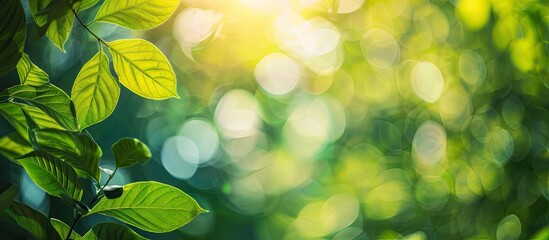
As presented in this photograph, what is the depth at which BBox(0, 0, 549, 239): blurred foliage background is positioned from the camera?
3.79 feet

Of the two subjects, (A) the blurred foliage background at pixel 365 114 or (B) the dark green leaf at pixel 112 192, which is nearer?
(B) the dark green leaf at pixel 112 192

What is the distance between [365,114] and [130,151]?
133 centimetres

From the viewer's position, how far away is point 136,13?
0.88 ft

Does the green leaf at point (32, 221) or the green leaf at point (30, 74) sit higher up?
the green leaf at point (30, 74)

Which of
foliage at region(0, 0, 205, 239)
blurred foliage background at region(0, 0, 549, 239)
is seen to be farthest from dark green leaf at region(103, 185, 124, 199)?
blurred foliage background at region(0, 0, 549, 239)

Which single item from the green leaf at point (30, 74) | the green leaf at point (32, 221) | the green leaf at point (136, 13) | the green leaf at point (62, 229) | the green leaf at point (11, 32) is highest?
the green leaf at point (11, 32)

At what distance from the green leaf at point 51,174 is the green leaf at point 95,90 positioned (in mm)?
22

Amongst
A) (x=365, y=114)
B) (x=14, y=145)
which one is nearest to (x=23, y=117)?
(x=14, y=145)

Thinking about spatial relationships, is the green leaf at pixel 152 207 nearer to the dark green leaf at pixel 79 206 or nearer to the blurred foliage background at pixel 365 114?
the dark green leaf at pixel 79 206

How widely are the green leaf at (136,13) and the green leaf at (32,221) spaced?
0.27ft

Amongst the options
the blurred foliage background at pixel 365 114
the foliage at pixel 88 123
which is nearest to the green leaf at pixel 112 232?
the foliage at pixel 88 123

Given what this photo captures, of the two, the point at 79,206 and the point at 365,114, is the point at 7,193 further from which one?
the point at 365,114

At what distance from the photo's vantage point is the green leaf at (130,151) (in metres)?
0.26

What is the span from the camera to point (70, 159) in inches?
10.3
